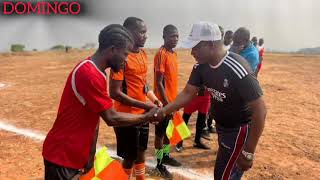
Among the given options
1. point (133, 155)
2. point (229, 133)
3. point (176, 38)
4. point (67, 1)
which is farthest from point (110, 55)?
point (67, 1)

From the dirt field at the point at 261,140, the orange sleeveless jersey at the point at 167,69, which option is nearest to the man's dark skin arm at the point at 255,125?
the orange sleeveless jersey at the point at 167,69

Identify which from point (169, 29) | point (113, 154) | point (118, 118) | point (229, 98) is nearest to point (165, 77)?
point (169, 29)

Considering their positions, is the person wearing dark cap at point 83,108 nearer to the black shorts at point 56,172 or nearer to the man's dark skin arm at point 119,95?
the black shorts at point 56,172

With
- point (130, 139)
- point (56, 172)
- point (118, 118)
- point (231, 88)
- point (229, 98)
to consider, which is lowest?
point (130, 139)

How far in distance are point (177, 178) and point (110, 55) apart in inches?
137

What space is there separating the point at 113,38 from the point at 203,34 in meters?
0.96

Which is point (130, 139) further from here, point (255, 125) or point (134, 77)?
point (255, 125)

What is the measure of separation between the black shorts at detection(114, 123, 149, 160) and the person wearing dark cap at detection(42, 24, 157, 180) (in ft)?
4.96

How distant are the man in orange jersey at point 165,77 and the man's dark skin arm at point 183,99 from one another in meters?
1.26

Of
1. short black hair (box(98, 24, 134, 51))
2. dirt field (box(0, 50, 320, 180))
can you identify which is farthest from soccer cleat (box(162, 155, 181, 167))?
short black hair (box(98, 24, 134, 51))

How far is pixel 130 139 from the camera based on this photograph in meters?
5.13

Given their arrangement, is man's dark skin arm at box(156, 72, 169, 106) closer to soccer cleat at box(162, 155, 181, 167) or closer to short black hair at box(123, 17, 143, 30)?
soccer cleat at box(162, 155, 181, 167)

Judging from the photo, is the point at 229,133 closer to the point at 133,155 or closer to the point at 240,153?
the point at 240,153

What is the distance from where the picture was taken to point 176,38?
254 inches
